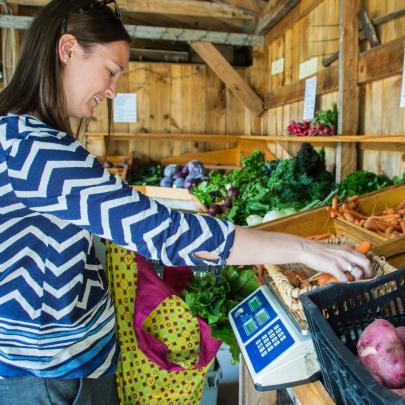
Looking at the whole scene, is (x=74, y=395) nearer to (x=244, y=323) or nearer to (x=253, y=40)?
(x=244, y=323)

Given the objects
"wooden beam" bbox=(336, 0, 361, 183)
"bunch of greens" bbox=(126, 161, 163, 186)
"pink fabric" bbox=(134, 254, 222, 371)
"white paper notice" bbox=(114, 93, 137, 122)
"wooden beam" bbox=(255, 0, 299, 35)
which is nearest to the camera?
"pink fabric" bbox=(134, 254, 222, 371)

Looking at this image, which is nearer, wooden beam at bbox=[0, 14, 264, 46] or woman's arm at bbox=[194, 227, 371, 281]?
woman's arm at bbox=[194, 227, 371, 281]

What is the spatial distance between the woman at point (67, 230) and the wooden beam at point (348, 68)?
79.8 inches

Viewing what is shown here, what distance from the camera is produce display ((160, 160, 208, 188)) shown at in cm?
427

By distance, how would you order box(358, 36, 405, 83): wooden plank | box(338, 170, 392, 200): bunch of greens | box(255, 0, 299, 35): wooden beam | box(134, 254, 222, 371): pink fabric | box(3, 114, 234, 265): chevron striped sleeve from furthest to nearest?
1. box(255, 0, 299, 35): wooden beam
2. box(338, 170, 392, 200): bunch of greens
3. box(358, 36, 405, 83): wooden plank
4. box(134, 254, 222, 371): pink fabric
5. box(3, 114, 234, 265): chevron striped sleeve

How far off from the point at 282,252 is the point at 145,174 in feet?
13.7

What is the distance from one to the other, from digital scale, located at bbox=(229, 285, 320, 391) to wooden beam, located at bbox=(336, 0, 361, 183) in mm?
1907

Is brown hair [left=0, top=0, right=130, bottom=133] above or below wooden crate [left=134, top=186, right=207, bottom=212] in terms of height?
above

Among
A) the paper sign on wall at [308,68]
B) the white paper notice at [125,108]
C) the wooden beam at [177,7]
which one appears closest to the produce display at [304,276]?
the paper sign on wall at [308,68]

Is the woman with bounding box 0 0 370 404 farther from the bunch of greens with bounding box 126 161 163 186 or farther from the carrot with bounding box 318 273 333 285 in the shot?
the bunch of greens with bounding box 126 161 163 186

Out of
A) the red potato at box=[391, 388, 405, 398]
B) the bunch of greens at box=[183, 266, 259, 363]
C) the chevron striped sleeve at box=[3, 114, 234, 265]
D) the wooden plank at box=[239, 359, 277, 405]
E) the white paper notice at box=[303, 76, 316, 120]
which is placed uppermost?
the white paper notice at box=[303, 76, 316, 120]

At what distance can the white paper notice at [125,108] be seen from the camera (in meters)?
5.18

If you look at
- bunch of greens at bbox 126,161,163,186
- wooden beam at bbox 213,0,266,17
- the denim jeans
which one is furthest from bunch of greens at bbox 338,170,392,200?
wooden beam at bbox 213,0,266,17

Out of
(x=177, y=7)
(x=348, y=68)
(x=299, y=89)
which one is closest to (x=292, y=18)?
(x=299, y=89)
